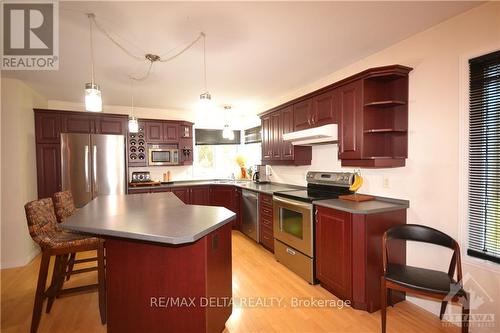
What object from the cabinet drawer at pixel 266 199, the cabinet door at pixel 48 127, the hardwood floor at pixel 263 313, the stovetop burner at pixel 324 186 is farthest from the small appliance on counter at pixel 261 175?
the cabinet door at pixel 48 127

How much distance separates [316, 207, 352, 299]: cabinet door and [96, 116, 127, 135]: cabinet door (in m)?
3.92

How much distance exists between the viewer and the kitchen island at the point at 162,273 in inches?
60.1

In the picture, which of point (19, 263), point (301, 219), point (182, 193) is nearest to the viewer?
point (301, 219)

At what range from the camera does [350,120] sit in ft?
8.41

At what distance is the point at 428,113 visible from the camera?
86.0 inches

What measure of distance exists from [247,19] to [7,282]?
4.00 meters

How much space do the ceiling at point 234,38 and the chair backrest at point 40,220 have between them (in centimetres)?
155

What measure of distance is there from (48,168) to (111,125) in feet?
3.96

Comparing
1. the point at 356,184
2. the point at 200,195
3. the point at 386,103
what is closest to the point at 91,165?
the point at 200,195

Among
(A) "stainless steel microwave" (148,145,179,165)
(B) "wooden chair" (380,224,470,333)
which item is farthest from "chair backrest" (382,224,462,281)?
(A) "stainless steel microwave" (148,145,179,165)

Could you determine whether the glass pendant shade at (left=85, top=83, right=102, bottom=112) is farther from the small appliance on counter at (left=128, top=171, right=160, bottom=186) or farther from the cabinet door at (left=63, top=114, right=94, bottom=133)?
the small appliance on counter at (left=128, top=171, right=160, bottom=186)

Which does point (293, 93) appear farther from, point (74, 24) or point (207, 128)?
point (74, 24)

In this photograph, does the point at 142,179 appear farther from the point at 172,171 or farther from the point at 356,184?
the point at 356,184

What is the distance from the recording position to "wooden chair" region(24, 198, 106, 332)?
75.1 inches
